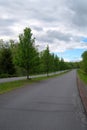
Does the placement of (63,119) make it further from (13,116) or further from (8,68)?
(8,68)

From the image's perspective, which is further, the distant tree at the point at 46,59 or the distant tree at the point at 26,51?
the distant tree at the point at 46,59

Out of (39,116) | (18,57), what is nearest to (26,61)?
(18,57)

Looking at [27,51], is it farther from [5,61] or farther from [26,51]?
[5,61]

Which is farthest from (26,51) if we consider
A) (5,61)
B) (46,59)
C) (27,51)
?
(46,59)

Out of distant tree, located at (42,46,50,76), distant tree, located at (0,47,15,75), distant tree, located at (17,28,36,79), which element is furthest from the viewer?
distant tree, located at (42,46,50,76)

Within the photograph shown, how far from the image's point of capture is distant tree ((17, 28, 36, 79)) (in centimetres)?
4159

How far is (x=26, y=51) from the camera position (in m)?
41.8

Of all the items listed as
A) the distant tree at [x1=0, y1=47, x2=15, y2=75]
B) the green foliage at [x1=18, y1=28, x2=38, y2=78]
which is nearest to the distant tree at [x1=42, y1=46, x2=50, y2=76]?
the distant tree at [x1=0, y1=47, x2=15, y2=75]

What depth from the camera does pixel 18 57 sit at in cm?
4162

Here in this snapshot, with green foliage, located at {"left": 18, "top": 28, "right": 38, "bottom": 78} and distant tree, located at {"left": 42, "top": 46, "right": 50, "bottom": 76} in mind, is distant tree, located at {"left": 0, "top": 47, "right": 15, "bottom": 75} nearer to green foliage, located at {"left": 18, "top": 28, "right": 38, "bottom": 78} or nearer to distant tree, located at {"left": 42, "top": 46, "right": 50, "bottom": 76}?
distant tree, located at {"left": 42, "top": 46, "right": 50, "bottom": 76}

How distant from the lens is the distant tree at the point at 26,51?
4159cm

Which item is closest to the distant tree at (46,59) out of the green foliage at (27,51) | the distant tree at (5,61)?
the distant tree at (5,61)

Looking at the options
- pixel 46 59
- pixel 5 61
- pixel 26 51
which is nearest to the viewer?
pixel 26 51

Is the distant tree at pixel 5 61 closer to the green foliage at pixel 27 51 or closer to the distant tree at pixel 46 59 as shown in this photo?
the distant tree at pixel 46 59
